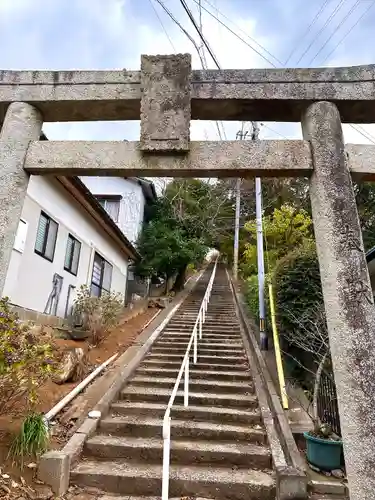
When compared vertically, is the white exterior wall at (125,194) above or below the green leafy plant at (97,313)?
above

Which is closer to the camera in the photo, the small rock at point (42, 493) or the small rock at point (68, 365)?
the small rock at point (42, 493)

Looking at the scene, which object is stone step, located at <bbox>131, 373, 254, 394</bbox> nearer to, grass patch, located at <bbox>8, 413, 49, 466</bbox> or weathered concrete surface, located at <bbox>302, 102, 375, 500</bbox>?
grass patch, located at <bbox>8, 413, 49, 466</bbox>

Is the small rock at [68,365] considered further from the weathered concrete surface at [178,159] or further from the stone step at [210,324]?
the stone step at [210,324]

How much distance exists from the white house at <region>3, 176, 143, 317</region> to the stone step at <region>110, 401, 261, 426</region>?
3.82 metres

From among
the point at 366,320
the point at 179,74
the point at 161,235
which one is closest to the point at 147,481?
the point at 366,320

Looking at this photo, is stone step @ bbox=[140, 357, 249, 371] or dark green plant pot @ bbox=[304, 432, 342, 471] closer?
dark green plant pot @ bbox=[304, 432, 342, 471]

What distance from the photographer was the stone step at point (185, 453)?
4672mm

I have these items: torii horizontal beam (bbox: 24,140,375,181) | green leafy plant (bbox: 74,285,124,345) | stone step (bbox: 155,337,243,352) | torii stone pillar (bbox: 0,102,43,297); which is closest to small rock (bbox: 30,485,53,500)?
torii stone pillar (bbox: 0,102,43,297)

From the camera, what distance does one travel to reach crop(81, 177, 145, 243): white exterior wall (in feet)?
63.4

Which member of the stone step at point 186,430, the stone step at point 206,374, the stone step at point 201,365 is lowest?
the stone step at point 186,430

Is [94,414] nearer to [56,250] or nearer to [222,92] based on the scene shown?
[222,92]

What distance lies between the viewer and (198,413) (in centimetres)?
579

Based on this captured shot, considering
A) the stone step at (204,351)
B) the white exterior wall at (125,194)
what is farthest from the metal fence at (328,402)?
the white exterior wall at (125,194)

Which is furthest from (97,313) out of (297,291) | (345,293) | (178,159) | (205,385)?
(345,293)
